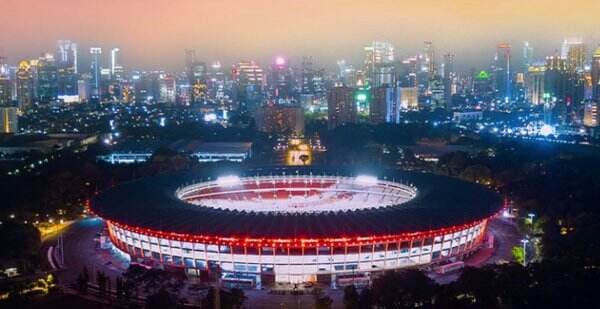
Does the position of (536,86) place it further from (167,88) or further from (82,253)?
(82,253)

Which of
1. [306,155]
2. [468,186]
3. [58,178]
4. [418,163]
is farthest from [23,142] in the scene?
[468,186]

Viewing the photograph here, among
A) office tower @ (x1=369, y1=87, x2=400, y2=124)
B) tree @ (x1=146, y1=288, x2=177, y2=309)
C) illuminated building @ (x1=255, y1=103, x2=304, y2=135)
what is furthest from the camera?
office tower @ (x1=369, y1=87, x2=400, y2=124)

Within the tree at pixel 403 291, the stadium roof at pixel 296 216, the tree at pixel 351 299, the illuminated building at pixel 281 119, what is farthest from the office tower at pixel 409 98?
the tree at pixel 351 299

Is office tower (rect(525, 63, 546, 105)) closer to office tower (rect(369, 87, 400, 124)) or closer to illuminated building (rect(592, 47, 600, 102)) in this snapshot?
illuminated building (rect(592, 47, 600, 102))

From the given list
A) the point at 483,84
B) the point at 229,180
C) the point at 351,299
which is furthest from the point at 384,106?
the point at 351,299

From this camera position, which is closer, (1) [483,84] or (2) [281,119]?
(2) [281,119]

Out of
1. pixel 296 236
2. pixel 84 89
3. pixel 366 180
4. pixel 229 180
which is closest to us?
pixel 296 236

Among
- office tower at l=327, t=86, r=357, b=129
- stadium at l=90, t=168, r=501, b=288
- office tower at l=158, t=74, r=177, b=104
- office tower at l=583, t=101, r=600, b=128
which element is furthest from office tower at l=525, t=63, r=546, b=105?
stadium at l=90, t=168, r=501, b=288
